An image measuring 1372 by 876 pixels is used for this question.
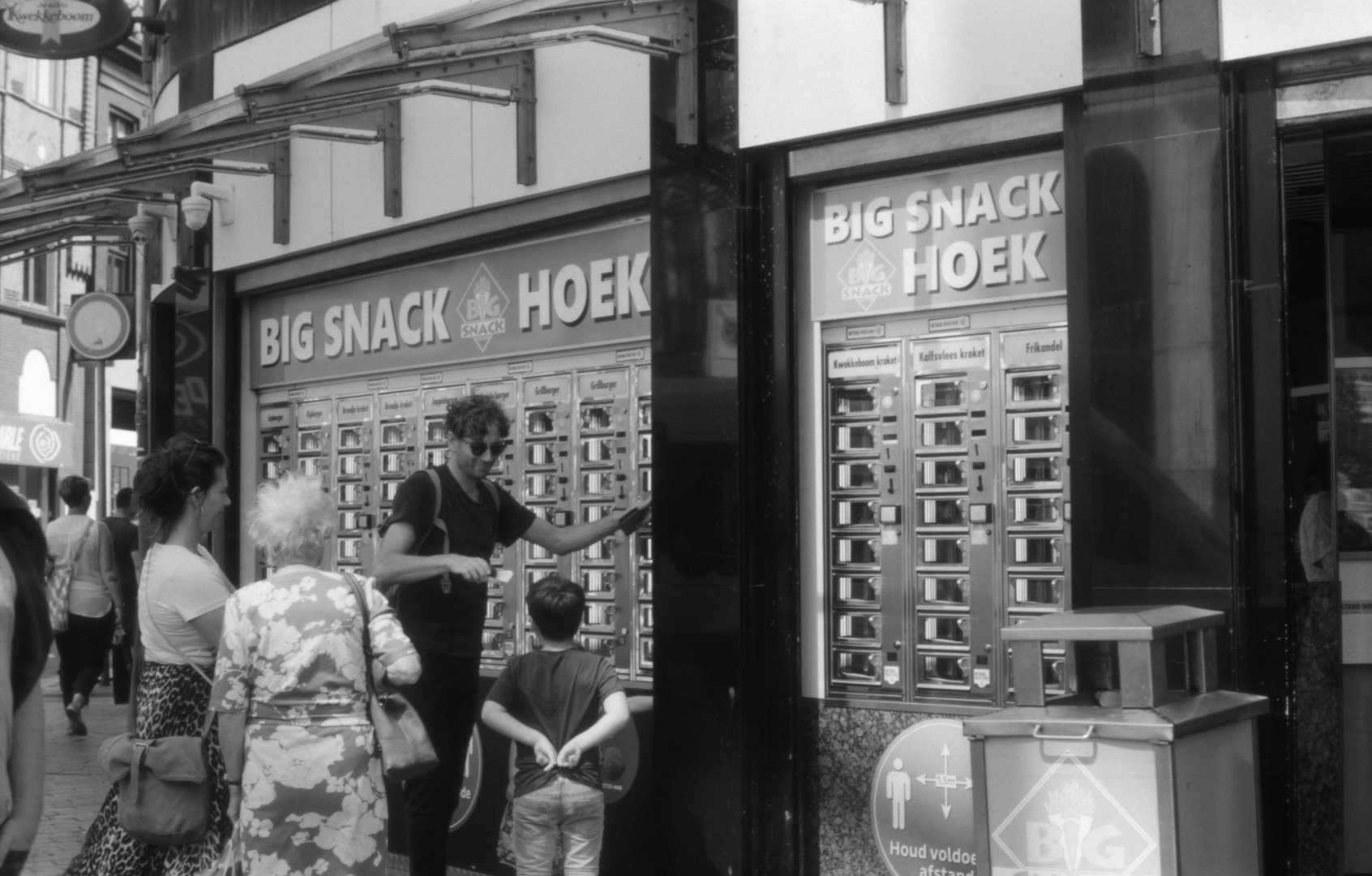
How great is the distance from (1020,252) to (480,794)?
370cm

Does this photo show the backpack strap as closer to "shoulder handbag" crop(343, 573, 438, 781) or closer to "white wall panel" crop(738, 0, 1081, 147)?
"shoulder handbag" crop(343, 573, 438, 781)

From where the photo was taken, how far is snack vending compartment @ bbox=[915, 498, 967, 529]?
5.97 metres

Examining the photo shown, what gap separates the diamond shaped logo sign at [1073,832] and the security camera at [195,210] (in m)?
6.93

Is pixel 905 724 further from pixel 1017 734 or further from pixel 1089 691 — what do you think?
pixel 1017 734

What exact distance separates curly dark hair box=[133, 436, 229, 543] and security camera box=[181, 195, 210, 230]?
5.06 meters

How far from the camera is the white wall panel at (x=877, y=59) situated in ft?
17.8

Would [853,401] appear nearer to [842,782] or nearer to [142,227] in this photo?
[842,782]

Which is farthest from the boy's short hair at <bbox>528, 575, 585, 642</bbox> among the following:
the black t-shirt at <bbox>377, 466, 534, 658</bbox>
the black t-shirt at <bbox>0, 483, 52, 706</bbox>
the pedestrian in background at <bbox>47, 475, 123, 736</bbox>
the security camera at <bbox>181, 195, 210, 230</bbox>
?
A: the pedestrian in background at <bbox>47, 475, 123, 736</bbox>

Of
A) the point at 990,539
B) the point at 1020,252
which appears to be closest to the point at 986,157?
the point at 1020,252

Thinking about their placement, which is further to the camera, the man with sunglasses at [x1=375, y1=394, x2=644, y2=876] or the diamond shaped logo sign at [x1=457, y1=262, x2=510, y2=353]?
the diamond shaped logo sign at [x1=457, y1=262, x2=510, y2=353]

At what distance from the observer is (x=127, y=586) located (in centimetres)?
1316

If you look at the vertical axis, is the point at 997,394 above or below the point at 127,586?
above

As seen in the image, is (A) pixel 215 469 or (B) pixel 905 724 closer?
(A) pixel 215 469

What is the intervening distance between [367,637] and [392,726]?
27cm
